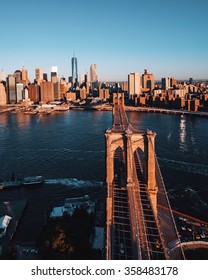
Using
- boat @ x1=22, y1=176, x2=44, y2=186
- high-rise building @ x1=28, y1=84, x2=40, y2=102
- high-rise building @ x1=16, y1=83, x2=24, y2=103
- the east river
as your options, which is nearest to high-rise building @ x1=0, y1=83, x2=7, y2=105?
high-rise building @ x1=16, y1=83, x2=24, y2=103

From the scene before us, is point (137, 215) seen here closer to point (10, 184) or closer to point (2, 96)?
point (10, 184)

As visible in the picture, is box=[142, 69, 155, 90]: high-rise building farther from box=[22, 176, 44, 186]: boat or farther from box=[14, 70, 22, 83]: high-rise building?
box=[22, 176, 44, 186]: boat

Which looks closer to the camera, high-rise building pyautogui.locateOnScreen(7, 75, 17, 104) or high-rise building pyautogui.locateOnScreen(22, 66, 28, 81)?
high-rise building pyautogui.locateOnScreen(7, 75, 17, 104)

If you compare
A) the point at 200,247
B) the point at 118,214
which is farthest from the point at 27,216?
the point at 200,247

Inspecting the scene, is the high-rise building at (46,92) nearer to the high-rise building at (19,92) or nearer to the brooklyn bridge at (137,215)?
the high-rise building at (19,92)

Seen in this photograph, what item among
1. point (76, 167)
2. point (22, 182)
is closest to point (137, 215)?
point (22, 182)

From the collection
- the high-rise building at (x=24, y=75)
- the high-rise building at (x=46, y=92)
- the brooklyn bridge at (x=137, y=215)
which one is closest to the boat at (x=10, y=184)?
the brooklyn bridge at (x=137, y=215)
